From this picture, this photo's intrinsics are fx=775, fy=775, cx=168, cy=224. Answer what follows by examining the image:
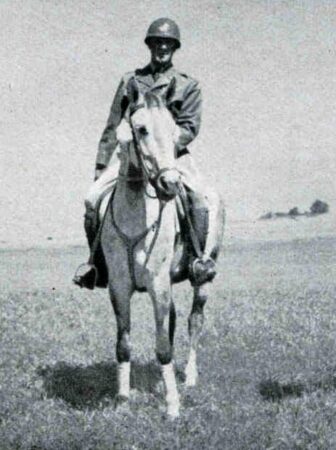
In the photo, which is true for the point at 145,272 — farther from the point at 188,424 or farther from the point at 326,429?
the point at 326,429

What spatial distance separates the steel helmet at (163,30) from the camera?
8930mm

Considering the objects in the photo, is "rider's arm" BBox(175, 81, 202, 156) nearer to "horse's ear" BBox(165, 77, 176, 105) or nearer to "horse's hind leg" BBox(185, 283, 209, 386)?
"horse's ear" BBox(165, 77, 176, 105)

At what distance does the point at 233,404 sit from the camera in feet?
28.3

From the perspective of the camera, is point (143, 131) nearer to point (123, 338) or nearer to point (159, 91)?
point (159, 91)

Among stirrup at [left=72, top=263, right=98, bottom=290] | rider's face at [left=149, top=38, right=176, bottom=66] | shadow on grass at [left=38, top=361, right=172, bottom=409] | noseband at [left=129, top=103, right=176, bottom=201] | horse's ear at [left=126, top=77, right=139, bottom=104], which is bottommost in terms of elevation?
shadow on grass at [left=38, top=361, right=172, bottom=409]

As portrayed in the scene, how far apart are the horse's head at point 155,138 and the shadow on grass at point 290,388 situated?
305 centimetres

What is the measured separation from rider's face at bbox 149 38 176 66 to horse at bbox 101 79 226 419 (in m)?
1.32

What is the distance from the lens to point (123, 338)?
352 inches

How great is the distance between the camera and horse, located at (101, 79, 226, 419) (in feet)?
24.5

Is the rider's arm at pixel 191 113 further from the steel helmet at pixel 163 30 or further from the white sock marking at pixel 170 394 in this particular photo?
the white sock marking at pixel 170 394

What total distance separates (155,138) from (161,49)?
2.04 m

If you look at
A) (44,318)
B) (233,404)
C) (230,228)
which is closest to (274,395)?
(233,404)

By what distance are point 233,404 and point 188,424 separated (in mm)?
976

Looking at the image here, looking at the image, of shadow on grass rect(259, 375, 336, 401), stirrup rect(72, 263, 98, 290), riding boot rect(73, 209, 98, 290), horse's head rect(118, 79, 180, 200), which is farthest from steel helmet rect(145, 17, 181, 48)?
shadow on grass rect(259, 375, 336, 401)
